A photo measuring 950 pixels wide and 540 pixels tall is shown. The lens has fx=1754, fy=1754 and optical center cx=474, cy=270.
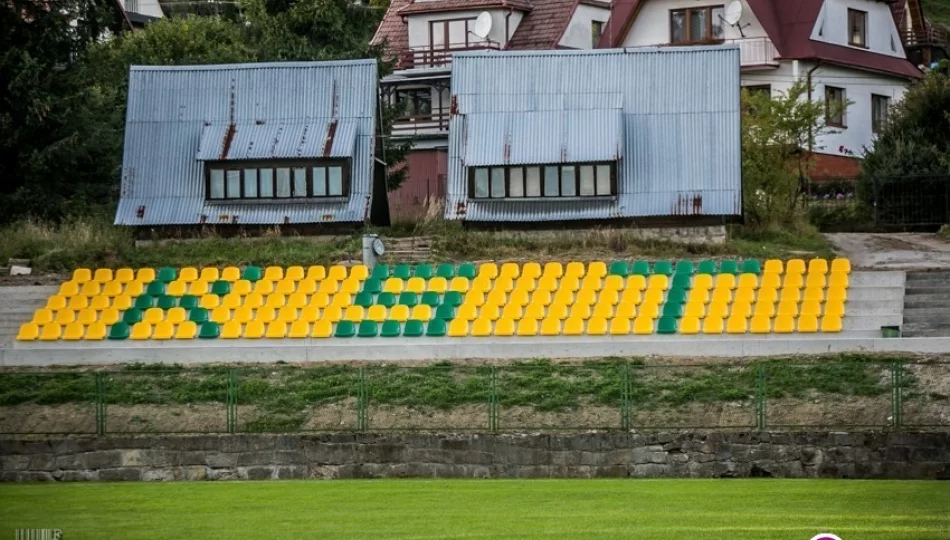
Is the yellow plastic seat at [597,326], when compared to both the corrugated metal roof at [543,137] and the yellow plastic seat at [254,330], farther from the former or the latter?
the corrugated metal roof at [543,137]

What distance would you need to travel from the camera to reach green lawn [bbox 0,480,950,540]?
62.8 ft

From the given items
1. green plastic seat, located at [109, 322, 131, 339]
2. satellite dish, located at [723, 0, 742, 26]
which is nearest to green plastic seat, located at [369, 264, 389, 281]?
green plastic seat, located at [109, 322, 131, 339]

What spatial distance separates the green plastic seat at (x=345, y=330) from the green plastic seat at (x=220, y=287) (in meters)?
3.62

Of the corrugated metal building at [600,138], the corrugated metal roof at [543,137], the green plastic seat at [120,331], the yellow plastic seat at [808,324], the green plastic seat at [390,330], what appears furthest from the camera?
the corrugated metal roof at [543,137]

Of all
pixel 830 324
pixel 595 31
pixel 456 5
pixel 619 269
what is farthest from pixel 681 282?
pixel 595 31

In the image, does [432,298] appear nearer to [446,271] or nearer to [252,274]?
[446,271]

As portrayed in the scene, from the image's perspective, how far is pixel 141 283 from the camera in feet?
123

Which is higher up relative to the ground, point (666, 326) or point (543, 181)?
point (543, 181)

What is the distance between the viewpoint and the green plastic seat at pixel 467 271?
→ 35969 millimetres

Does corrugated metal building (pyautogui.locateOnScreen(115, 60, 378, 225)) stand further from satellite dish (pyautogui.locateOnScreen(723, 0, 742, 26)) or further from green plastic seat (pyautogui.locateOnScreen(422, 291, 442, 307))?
satellite dish (pyautogui.locateOnScreen(723, 0, 742, 26))

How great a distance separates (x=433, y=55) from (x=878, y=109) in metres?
15.9

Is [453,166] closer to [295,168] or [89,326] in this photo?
[295,168]

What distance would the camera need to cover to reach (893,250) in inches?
1608

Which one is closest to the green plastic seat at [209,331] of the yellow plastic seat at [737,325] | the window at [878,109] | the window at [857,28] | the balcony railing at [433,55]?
the yellow plastic seat at [737,325]
